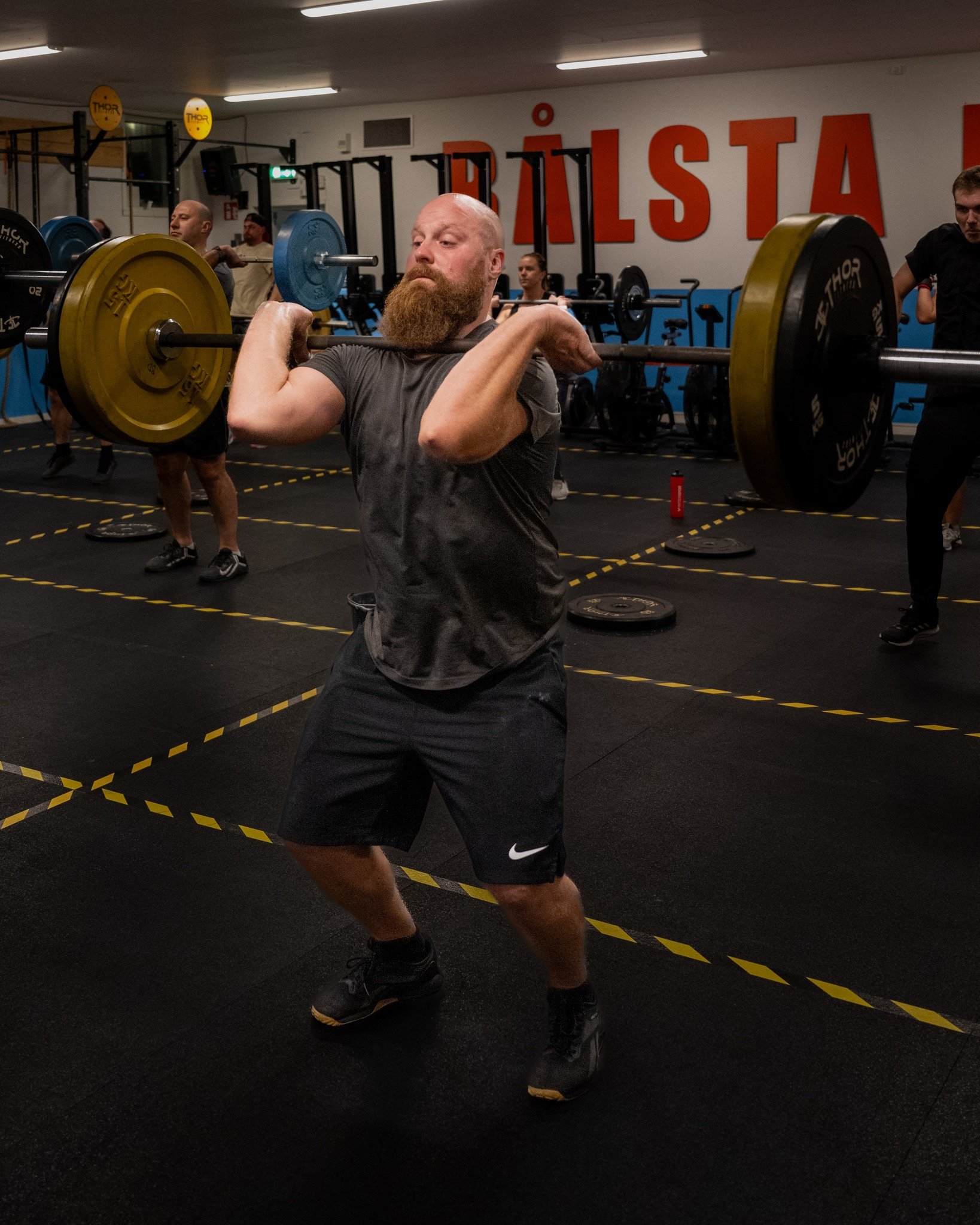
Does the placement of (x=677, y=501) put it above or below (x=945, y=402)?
below

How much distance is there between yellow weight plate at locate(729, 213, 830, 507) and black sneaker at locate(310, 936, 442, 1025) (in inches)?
39.7

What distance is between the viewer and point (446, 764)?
70.2 inches

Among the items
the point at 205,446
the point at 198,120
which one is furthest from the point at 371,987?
the point at 198,120

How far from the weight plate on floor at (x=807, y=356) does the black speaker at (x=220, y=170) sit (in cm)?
1007

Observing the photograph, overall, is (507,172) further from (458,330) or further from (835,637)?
(458,330)

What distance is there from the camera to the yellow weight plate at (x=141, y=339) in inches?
99.5

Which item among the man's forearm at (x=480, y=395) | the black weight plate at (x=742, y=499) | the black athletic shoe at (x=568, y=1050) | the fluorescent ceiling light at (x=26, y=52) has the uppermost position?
the fluorescent ceiling light at (x=26, y=52)

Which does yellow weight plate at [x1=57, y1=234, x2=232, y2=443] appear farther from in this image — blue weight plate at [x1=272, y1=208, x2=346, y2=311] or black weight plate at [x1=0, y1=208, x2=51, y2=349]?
blue weight plate at [x1=272, y1=208, x2=346, y2=311]

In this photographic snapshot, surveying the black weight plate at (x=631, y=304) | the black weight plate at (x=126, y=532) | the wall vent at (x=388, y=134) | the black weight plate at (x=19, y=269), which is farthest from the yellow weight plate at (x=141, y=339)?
the wall vent at (x=388, y=134)

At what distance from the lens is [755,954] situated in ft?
7.42

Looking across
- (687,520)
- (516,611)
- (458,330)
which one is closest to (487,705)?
(516,611)

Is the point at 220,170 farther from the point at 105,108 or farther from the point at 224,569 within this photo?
the point at 224,569

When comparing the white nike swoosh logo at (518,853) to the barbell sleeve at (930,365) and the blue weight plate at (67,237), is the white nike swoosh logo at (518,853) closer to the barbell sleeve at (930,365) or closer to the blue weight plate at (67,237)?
the barbell sleeve at (930,365)

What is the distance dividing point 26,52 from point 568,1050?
27.7ft
